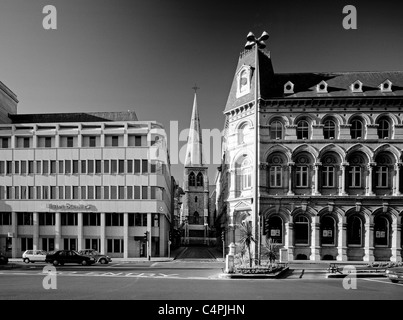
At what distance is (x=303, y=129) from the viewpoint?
149 ft

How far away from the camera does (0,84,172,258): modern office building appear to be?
171 feet

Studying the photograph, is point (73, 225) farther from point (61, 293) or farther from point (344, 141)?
point (61, 293)

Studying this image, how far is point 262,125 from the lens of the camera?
1789 inches

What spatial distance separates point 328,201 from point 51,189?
31317 millimetres

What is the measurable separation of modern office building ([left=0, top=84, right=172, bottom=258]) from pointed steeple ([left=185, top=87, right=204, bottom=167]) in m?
58.0

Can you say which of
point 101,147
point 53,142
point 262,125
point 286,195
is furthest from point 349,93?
point 53,142

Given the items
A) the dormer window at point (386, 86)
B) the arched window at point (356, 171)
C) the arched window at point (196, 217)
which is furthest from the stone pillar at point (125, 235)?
the arched window at point (196, 217)

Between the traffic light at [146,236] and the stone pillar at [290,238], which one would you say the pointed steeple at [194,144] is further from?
the stone pillar at [290,238]

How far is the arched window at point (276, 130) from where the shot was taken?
1800 inches

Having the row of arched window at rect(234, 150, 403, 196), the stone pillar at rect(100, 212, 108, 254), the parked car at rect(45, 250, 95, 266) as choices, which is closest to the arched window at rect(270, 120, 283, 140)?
the row of arched window at rect(234, 150, 403, 196)

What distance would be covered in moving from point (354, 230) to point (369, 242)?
177 cm

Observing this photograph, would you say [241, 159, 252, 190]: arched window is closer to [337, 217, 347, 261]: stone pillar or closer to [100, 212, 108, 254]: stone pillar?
[337, 217, 347, 261]: stone pillar

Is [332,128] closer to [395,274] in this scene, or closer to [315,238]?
[315,238]

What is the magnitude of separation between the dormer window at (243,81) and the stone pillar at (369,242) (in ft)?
59.8
